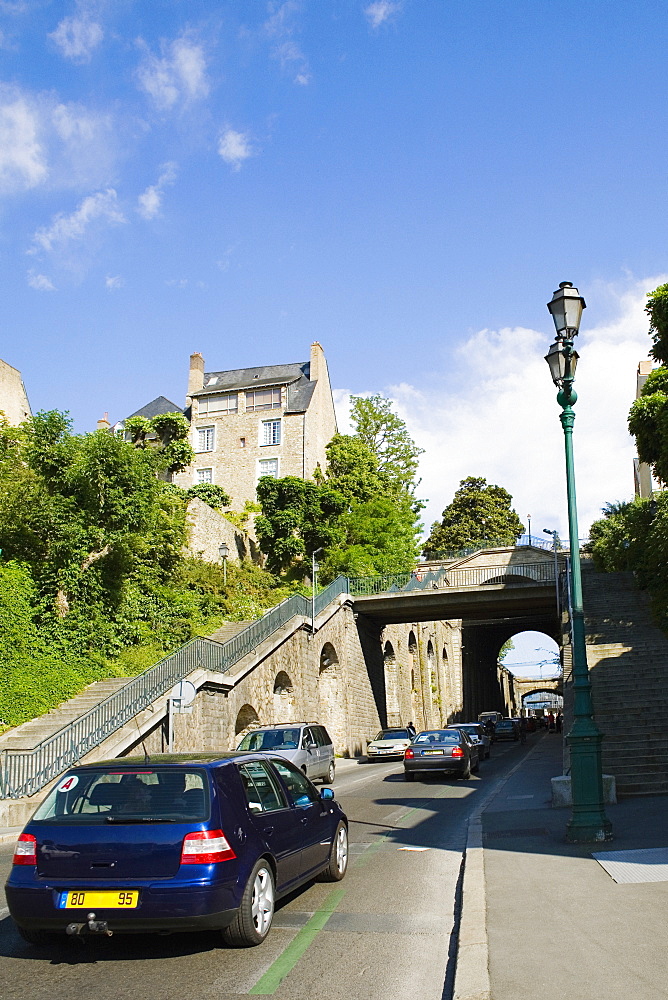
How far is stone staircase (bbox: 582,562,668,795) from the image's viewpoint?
53.5 ft

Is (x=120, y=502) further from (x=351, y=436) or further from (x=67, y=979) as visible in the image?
(x=351, y=436)

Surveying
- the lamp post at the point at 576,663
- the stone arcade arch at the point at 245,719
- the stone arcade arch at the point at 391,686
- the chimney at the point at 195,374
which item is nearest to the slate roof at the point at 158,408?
the chimney at the point at 195,374

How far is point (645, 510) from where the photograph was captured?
2883 cm

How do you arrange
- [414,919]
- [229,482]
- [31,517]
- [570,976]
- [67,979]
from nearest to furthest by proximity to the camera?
[570,976] < [67,979] < [414,919] < [31,517] < [229,482]

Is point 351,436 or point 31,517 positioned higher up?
point 351,436

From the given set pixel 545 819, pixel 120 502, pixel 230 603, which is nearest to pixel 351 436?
pixel 230 603

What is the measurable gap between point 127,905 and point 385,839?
6848 mm

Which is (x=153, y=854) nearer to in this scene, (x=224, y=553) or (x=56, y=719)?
(x=56, y=719)

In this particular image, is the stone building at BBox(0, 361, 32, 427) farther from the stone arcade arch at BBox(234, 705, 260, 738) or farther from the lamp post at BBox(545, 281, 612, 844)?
the lamp post at BBox(545, 281, 612, 844)

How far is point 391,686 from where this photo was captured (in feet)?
156

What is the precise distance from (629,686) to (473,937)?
16801 mm

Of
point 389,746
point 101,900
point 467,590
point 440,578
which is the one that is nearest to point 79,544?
point 389,746

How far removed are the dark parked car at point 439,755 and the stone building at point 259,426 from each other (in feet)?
110

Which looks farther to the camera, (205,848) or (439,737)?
(439,737)
